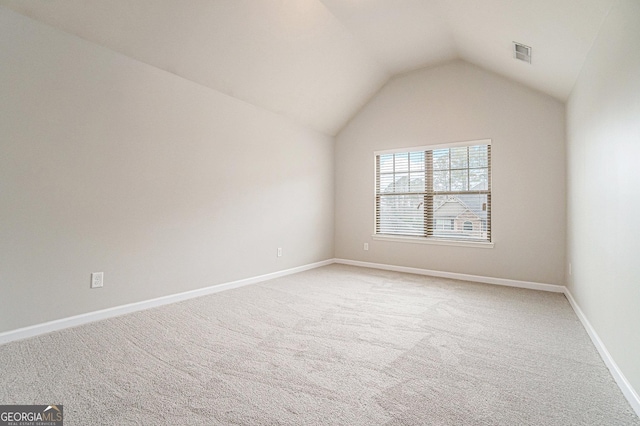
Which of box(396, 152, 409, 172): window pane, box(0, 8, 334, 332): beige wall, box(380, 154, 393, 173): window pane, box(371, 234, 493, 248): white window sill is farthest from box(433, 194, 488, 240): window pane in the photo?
box(0, 8, 334, 332): beige wall

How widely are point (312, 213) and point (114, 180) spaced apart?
9.89ft

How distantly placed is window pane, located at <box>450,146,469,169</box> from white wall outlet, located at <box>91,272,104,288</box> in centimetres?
457

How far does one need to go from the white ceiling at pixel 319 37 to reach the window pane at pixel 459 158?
1.11 m

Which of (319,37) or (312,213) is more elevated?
(319,37)

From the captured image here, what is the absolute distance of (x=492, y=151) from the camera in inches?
169

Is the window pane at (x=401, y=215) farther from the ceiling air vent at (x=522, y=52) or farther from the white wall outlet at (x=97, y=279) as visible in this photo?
the white wall outlet at (x=97, y=279)

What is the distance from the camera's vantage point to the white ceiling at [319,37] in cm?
252

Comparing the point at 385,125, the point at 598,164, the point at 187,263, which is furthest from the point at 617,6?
the point at 187,263

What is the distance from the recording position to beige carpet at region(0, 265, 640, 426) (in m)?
1.53

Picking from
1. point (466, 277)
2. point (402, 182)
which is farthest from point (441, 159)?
point (466, 277)

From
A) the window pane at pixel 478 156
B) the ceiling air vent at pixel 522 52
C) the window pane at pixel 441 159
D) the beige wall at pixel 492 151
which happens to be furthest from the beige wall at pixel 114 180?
the ceiling air vent at pixel 522 52

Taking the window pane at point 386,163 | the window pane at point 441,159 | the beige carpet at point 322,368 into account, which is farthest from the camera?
the window pane at point 386,163

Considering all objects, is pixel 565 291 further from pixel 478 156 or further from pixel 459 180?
pixel 478 156

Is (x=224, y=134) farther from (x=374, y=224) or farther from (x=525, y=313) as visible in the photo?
(x=525, y=313)
